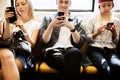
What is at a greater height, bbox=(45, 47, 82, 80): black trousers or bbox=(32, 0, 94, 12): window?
bbox=(32, 0, 94, 12): window

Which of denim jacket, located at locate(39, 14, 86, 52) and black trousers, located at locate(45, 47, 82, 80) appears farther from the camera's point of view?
denim jacket, located at locate(39, 14, 86, 52)

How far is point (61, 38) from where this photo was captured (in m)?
2.37

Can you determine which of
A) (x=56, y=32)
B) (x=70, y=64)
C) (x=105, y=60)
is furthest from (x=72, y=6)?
(x=70, y=64)

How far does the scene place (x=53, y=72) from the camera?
2.09 metres

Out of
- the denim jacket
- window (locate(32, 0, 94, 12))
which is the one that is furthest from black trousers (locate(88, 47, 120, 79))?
window (locate(32, 0, 94, 12))

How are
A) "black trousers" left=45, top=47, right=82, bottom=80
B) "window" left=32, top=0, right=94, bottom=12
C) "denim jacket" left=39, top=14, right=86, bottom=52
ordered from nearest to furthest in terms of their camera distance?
"black trousers" left=45, top=47, right=82, bottom=80, "denim jacket" left=39, top=14, right=86, bottom=52, "window" left=32, top=0, right=94, bottom=12

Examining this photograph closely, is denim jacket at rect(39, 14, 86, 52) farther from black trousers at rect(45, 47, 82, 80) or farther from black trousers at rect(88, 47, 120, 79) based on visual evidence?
black trousers at rect(45, 47, 82, 80)

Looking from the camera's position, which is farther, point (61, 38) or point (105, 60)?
point (61, 38)

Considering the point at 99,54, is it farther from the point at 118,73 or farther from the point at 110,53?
the point at 118,73

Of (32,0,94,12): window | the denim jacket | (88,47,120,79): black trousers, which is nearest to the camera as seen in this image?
(88,47,120,79): black trousers

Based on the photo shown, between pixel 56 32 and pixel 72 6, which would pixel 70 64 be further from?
pixel 72 6

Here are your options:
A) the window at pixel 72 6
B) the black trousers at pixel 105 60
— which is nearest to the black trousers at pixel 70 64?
the black trousers at pixel 105 60

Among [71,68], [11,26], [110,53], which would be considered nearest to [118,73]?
[110,53]

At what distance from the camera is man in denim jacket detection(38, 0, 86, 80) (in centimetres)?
207
